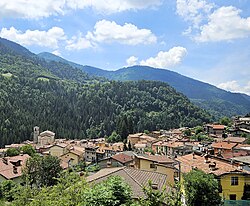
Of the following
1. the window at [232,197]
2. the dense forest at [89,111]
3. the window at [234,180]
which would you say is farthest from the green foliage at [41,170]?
the dense forest at [89,111]

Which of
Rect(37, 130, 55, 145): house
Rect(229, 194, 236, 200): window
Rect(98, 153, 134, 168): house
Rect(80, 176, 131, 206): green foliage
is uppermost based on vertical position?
Rect(80, 176, 131, 206): green foliage

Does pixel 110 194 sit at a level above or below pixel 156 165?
above

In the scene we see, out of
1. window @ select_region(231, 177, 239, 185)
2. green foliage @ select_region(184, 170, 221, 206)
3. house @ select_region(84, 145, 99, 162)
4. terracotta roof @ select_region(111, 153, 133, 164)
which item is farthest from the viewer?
house @ select_region(84, 145, 99, 162)

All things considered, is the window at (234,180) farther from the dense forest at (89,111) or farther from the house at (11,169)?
the dense forest at (89,111)

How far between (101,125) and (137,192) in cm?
13572

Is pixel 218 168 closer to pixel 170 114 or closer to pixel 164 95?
pixel 170 114

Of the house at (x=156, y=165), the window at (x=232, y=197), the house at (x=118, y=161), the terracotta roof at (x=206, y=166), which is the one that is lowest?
the house at (x=118, y=161)

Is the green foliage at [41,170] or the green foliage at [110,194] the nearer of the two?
the green foliage at [110,194]

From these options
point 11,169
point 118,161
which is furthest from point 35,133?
point 118,161

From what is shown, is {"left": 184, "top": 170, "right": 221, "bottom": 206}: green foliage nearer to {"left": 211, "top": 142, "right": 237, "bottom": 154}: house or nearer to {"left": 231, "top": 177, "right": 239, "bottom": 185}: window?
{"left": 231, "top": 177, "right": 239, "bottom": 185}: window

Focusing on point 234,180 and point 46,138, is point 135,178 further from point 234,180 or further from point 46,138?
point 46,138

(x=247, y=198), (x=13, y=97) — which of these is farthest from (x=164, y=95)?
(x=247, y=198)

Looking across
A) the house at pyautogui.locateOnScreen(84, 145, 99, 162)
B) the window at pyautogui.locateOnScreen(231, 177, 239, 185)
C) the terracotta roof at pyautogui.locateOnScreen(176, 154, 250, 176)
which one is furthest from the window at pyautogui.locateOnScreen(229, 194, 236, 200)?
the house at pyautogui.locateOnScreen(84, 145, 99, 162)

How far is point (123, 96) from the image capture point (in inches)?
7456
